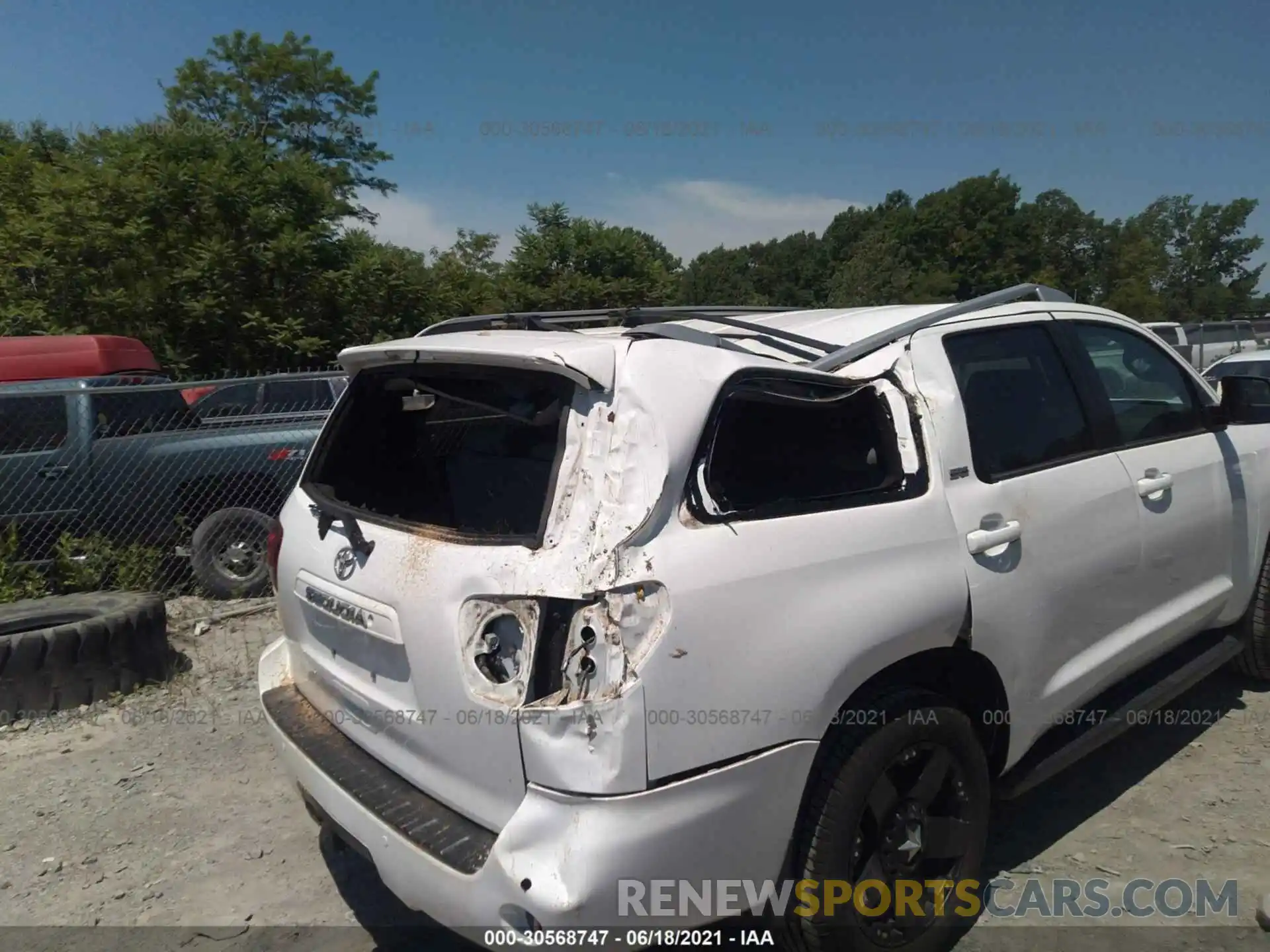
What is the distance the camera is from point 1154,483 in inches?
130

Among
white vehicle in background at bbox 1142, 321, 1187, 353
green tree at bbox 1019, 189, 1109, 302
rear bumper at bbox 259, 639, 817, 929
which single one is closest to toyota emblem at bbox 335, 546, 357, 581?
rear bumper at bbox 259, 639, 817, 929

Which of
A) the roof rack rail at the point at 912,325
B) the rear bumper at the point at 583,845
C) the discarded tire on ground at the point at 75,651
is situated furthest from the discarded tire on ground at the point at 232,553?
the roof rack rail at the point at 912,325

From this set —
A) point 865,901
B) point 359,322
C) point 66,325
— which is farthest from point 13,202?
point 865,901

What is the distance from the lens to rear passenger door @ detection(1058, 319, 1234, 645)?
331 centimetres

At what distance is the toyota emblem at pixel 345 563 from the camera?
247cm

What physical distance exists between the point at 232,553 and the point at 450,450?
4.69m

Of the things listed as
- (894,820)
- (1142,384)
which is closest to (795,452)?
(894,820)

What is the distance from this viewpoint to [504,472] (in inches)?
93.6

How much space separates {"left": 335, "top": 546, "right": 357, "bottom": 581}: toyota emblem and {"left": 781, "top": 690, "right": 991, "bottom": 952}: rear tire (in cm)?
135

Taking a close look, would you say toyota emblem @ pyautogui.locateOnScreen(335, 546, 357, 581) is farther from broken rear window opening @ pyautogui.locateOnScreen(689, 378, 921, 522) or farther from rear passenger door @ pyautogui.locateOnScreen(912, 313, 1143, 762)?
rear passenger door @ pyautogui.locateOnScreen(912, 313, 1143, 762)

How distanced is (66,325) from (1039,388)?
48.0 ft

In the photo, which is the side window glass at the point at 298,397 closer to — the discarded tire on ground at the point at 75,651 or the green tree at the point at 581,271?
the discarded tire on ground at the point at 75,651

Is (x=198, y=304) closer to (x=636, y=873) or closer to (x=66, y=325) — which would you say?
(x=66, y=325)

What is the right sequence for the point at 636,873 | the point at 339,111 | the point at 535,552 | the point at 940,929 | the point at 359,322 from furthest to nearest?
the point at 339,111 < the point at 359,322 < the point at 940,929 < the point at 535,552 < the point at 636,873
